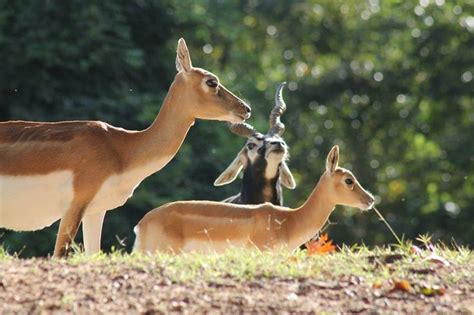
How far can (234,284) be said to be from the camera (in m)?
8.09

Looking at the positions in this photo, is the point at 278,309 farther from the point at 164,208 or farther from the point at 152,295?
the point at 164,208

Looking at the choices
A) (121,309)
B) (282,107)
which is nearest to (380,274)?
(121,309)

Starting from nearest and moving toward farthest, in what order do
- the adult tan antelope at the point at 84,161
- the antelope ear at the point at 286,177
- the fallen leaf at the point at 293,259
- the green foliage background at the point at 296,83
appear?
the fallen leaf at the point at 293,259
the adult tan antelope at the point at 84,161
the antelope ear at the point at 286,177
the green foliage background at the point at 296,83

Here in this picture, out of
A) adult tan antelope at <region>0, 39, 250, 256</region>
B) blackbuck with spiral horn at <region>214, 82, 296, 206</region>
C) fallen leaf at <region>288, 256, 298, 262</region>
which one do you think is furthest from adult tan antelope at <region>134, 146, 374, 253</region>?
fallen leaf at <region>288, 256, 298, 262</region>

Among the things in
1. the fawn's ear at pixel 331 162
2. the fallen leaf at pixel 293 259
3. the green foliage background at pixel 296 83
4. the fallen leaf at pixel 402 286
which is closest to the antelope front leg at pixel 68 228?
the fallen leaf at pixel 293 259

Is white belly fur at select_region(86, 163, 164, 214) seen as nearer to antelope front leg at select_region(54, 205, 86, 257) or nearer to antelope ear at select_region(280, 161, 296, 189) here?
antelope front leg at select_region(54, 205, 86, 257)

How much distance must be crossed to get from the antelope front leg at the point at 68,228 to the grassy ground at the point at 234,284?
54.6 inches

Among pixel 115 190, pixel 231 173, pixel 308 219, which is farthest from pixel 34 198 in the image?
pixel 231 173

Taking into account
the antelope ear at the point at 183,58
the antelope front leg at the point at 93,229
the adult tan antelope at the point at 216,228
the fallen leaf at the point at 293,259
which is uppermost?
the antelope ear at the point at 183,58

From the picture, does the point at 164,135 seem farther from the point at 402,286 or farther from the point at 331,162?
the point at 402,286

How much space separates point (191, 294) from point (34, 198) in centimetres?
320

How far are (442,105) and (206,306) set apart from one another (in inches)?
1070

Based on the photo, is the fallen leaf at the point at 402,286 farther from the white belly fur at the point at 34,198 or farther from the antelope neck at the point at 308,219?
the antelope neck at the point at 308,219

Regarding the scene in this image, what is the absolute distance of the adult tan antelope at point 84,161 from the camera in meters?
10.6
